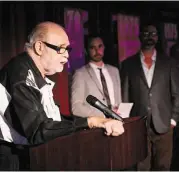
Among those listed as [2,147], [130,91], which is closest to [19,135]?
[2,147]

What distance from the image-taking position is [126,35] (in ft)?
18.9

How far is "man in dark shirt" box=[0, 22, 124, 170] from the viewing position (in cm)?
165

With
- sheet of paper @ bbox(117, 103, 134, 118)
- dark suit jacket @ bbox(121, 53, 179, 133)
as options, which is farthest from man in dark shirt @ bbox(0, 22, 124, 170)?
dark suit jacket @ bbox(121, 53, 179, 133)

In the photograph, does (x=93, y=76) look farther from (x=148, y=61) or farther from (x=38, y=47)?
(x=38, y=47)

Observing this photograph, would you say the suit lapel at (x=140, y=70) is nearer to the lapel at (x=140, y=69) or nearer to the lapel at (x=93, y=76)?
the lapel at (x=140, y=69)

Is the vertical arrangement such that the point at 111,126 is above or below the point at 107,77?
above

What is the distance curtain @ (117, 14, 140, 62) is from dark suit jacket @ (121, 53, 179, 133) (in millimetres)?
2024

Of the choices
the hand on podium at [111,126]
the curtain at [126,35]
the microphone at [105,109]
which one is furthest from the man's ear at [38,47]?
the curtain at [126,35]

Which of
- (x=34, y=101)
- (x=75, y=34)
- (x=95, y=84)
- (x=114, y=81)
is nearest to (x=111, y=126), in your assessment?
(x=34, y=101)

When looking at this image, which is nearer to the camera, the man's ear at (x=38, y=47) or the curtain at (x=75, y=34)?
the man's ear at (x=38, y=47)

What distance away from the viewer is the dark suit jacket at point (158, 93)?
3592 millimetres

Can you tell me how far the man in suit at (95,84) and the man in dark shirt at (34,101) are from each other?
1464 mm

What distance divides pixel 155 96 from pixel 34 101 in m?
2.13

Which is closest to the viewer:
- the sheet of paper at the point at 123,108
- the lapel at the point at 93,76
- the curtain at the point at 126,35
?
the sheet of paper at the point at 123,108
